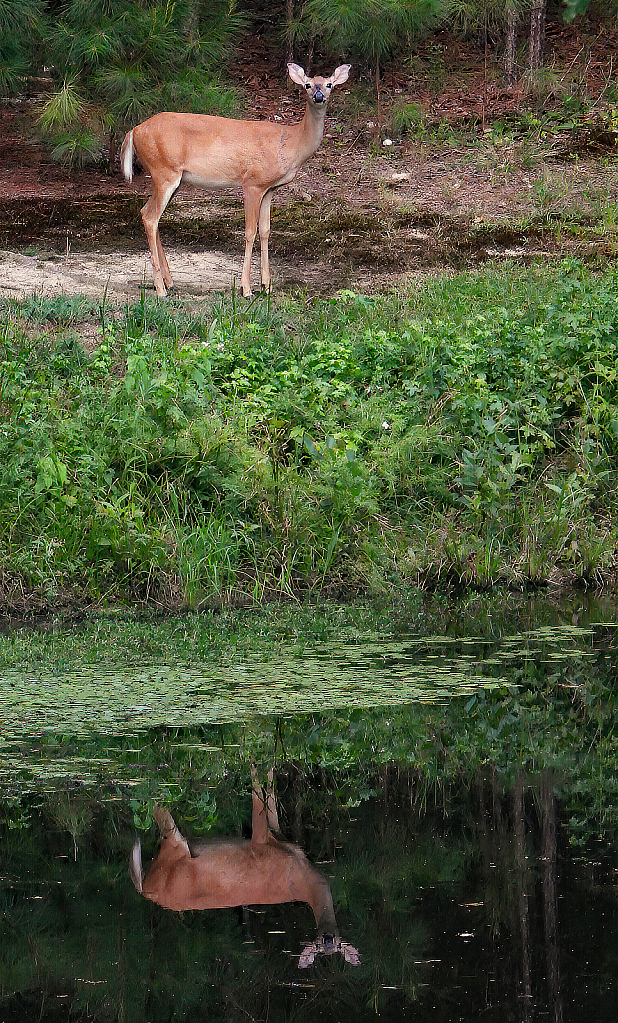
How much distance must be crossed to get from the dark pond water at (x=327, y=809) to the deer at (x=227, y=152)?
18.5ft

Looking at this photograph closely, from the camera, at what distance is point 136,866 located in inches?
167

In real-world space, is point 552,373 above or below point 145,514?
above

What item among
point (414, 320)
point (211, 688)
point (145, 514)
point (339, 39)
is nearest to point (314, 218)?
point (339, 39)

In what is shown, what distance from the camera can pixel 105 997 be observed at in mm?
3408

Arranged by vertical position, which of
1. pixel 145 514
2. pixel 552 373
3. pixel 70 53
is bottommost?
pixel 145 514

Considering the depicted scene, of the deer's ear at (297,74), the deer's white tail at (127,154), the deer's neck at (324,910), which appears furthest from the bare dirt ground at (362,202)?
the deer's neck at (324,910)

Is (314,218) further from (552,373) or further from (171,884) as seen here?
(171,884)

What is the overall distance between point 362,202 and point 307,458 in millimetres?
6815

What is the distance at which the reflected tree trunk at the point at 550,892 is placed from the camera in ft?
11.0

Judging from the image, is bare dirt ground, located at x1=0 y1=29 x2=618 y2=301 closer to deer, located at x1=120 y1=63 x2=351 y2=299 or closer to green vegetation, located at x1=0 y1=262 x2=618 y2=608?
deer, located at x1=120 y1=63 x2=351 y2=299

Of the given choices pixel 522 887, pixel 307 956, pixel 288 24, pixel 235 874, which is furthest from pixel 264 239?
pixel 307 956

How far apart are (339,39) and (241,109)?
5.47ft

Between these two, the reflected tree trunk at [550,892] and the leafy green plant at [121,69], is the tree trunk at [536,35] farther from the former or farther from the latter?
the reflected tree trunk at [550,892]

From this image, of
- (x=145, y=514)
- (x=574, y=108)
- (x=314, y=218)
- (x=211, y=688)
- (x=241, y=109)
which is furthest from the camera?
(x=574, y=108)
